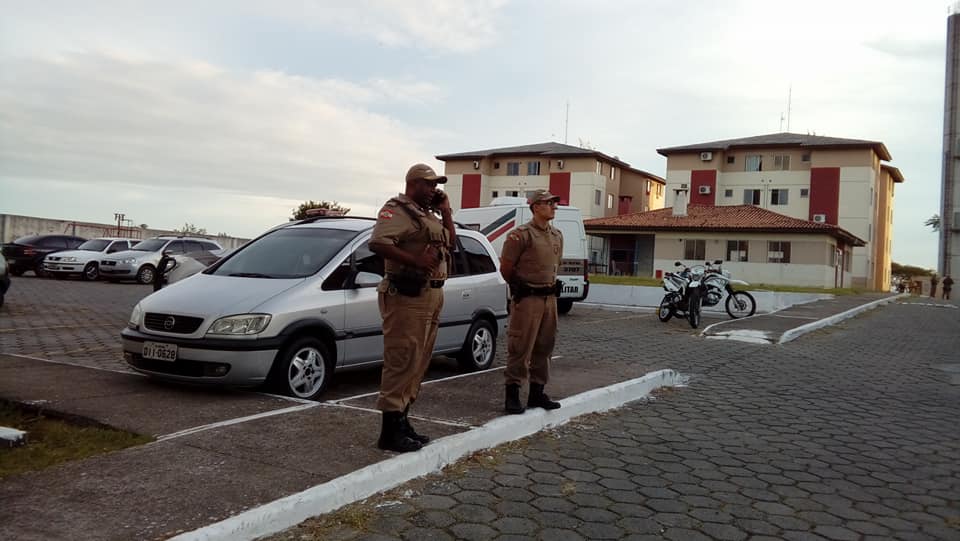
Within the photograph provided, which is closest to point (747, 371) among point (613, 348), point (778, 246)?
point (613, 348)

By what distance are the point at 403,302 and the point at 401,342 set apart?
0.25 meters

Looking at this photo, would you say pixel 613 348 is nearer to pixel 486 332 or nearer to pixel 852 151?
pixel 486 332

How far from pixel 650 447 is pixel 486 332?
10.8 ft

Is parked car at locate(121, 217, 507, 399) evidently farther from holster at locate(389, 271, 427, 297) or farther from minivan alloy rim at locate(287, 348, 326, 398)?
holster at locate(389, 271, 427, 297)

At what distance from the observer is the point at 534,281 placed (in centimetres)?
584

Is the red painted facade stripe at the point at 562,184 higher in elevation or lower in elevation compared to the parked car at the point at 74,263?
higher

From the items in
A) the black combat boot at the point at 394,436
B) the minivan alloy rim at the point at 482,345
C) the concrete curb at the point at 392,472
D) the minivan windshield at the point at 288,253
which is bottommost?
the concrete curb at the point at 392,472

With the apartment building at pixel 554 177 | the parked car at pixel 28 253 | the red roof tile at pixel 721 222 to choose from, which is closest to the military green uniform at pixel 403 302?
the parked car at pixel 28 253

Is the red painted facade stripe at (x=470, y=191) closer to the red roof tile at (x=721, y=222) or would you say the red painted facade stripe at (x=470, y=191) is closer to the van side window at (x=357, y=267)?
the red roof tile at (x=721, y=222)

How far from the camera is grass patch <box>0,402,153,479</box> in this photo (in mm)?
4574

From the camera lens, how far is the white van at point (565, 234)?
16889 millimetres

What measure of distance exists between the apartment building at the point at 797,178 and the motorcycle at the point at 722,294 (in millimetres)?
37888

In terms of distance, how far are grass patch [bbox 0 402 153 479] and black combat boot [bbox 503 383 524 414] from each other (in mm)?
2586

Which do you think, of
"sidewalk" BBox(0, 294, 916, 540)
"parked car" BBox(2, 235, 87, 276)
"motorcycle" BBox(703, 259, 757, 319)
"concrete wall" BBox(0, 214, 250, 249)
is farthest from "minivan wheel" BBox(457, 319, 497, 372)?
"concrete wall" BBox(0, 214, 250, 249)
